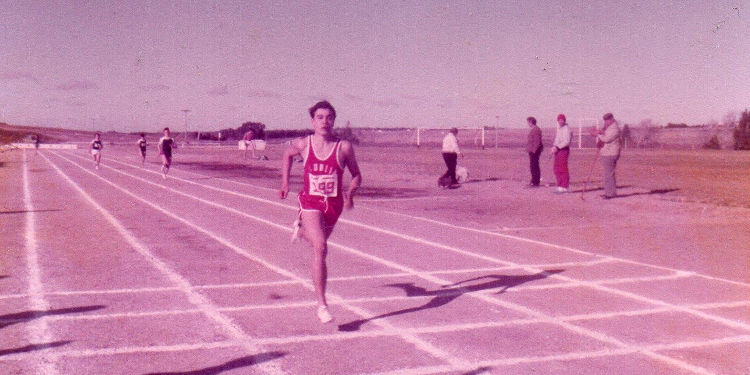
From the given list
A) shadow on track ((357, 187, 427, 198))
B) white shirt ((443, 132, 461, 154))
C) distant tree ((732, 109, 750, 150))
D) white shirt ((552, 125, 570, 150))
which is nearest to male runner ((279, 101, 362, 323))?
shadow on track ((357, 187, 427, 198))

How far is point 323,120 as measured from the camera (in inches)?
261

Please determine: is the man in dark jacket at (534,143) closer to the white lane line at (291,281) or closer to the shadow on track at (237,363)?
the white lane line at (291,281)

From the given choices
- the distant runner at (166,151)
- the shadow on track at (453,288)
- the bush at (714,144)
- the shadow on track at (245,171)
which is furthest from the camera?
the bush at (714,144)

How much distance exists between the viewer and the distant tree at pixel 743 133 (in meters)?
55.5

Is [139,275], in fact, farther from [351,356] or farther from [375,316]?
[351,356]

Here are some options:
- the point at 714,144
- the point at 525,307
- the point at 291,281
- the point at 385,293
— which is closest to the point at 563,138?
the point at 291,281

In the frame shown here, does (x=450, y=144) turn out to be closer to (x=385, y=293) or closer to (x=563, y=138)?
(x=563, y=138)

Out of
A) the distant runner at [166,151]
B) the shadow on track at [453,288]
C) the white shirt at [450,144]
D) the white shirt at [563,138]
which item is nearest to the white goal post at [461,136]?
the distant runner at [166,151]

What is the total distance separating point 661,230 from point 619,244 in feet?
6.51

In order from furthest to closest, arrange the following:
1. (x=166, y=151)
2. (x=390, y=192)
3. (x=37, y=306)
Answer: (x=166, y=151), (x=390, y=192), (x=37, y=306)

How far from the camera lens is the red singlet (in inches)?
259

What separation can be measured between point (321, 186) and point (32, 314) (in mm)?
2747

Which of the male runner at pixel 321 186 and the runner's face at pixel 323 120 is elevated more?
the runner's face at pixel 323 120

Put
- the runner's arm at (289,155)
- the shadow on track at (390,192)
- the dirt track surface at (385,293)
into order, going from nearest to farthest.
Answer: the dirt track surface at (385,293), the runner's arm at (289,155), the shadow on track at (390,192)
